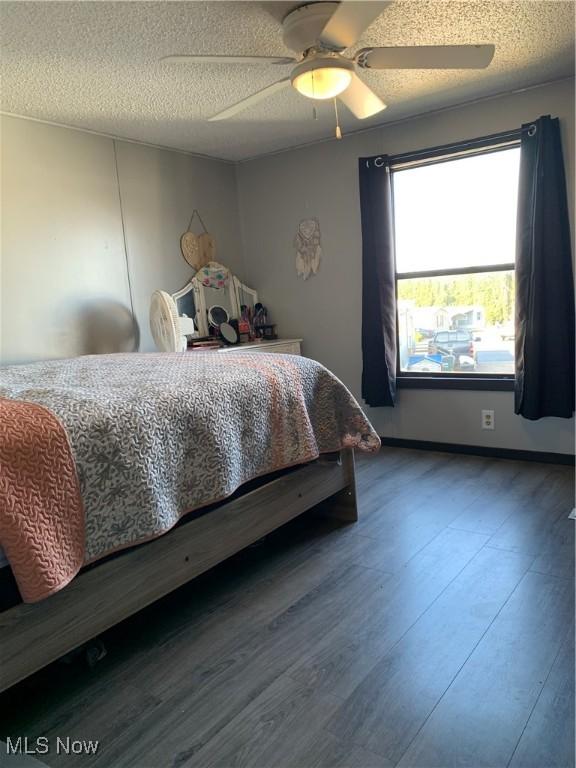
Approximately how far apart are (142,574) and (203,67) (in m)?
2.25

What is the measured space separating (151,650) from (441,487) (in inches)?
73.4

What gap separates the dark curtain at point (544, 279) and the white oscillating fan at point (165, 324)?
207cm

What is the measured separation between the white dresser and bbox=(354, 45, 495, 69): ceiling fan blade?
2.10 metres

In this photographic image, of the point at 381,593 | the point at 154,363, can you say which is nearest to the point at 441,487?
the point at 381,593

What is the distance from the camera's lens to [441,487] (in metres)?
3.04

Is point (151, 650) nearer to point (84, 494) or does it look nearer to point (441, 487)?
point (84, 494)

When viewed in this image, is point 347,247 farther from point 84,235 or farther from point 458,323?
point 84,235

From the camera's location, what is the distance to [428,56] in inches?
79.8

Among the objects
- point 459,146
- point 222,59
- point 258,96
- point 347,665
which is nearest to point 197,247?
point 258,96

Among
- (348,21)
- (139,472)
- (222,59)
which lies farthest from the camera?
(222,59)

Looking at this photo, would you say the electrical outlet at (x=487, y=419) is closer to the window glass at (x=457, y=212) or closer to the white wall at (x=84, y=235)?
the window glass at (x=457, y=212)

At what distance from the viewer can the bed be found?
134 cm

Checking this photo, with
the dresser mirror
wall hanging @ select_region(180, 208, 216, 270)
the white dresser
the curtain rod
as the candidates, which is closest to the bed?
the white dresser

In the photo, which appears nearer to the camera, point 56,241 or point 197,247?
point 56,241
